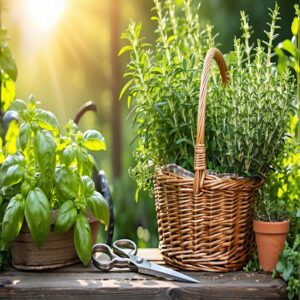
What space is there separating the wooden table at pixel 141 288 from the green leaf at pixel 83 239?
6cm

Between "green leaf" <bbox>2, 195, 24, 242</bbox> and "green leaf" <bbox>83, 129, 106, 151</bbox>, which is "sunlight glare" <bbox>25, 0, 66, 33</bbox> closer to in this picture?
"green leaf" <bbox>83, 129, 106, 151</bbox>

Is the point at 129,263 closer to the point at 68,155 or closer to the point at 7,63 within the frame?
the point at 68,155

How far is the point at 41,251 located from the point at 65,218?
0.11m

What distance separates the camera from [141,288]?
110 centimetres

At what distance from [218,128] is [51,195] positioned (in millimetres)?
401

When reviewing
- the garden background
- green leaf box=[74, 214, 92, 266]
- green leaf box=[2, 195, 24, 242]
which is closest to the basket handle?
green leaf box=[74, 214, 92, 266]

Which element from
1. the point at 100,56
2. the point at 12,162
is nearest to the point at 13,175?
the point at 12,162

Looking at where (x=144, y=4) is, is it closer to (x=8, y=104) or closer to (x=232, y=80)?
(x=8, y=104)

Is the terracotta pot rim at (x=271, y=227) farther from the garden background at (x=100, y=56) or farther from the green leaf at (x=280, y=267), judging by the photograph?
the garden background at (x=100, y=56)

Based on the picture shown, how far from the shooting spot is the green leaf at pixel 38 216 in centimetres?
114

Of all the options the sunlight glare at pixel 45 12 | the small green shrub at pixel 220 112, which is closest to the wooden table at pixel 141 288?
the small green shrub at pixel 220 112

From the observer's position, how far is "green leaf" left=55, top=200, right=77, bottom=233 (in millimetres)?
1172

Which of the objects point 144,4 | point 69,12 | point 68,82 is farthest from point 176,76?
point 68,82

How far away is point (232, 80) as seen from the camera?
46.8 inches
